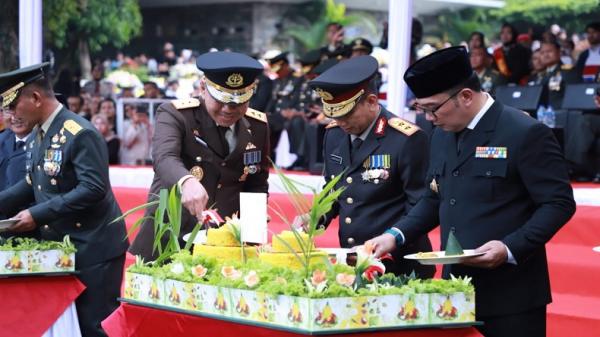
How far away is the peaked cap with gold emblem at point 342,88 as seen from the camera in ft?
14.1

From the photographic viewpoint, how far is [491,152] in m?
3.73

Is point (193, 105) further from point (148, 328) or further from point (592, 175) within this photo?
point (592, 175)

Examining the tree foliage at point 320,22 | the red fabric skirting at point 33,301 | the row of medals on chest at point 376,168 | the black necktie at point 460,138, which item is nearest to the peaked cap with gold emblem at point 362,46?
the red fabric skirting at point 33,301

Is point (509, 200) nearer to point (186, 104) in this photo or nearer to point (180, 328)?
point (180, 328)

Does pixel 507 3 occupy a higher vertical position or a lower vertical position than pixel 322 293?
higher

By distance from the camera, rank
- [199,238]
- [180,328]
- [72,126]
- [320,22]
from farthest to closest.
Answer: [320,22] → [72,126] → [199,238] → [180,328]

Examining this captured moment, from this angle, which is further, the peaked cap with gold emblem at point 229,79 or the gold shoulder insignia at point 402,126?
the peaked cap with gold emblem at point 229,79

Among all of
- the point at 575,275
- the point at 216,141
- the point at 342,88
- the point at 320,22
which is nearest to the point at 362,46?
the point at 575,275

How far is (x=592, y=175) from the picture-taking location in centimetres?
959

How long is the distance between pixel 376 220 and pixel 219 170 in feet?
2.89

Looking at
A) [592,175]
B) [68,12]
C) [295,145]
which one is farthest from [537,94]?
[68,12]

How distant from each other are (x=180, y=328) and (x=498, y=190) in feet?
3.99

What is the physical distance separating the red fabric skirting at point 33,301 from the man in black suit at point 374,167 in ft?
4.59

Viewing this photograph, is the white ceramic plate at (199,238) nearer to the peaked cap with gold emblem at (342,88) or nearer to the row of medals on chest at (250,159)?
the peaked cap with gold emblem at (342,88)
